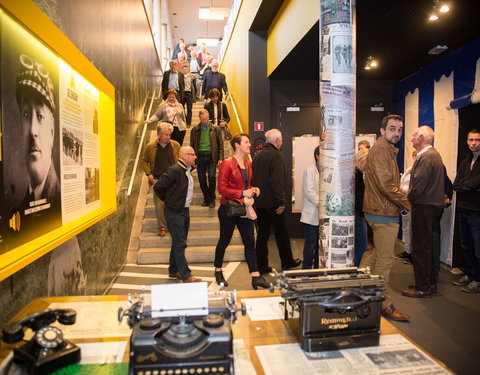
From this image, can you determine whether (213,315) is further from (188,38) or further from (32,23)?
(188,38)

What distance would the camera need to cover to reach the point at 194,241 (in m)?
5.93

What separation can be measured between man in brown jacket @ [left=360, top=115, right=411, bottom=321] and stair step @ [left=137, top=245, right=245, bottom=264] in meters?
2.53

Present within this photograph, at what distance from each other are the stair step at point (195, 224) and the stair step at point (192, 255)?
56 centimetres

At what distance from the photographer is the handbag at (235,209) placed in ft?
13.1

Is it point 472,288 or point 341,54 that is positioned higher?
point 341,54

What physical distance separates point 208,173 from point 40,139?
4.79m

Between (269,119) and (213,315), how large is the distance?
253 inches

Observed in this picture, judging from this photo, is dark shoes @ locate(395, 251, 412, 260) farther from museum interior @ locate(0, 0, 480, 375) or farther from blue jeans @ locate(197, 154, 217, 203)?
blue jeans @ locate(197, 154, 217, 203)

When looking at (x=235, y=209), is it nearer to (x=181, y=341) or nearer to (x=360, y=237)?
(x=360, y=237)

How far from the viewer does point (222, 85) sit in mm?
9273

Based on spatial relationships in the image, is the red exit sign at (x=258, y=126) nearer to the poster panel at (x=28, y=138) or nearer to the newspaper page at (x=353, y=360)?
the poster panel at (x=28, y=138)

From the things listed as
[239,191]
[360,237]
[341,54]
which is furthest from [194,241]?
[341,54]

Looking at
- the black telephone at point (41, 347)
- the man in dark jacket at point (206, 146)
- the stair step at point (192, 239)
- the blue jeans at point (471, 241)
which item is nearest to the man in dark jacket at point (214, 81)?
the man in dark jacket at point (206, 146)

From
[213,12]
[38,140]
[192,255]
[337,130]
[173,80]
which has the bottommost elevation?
[192,255]
